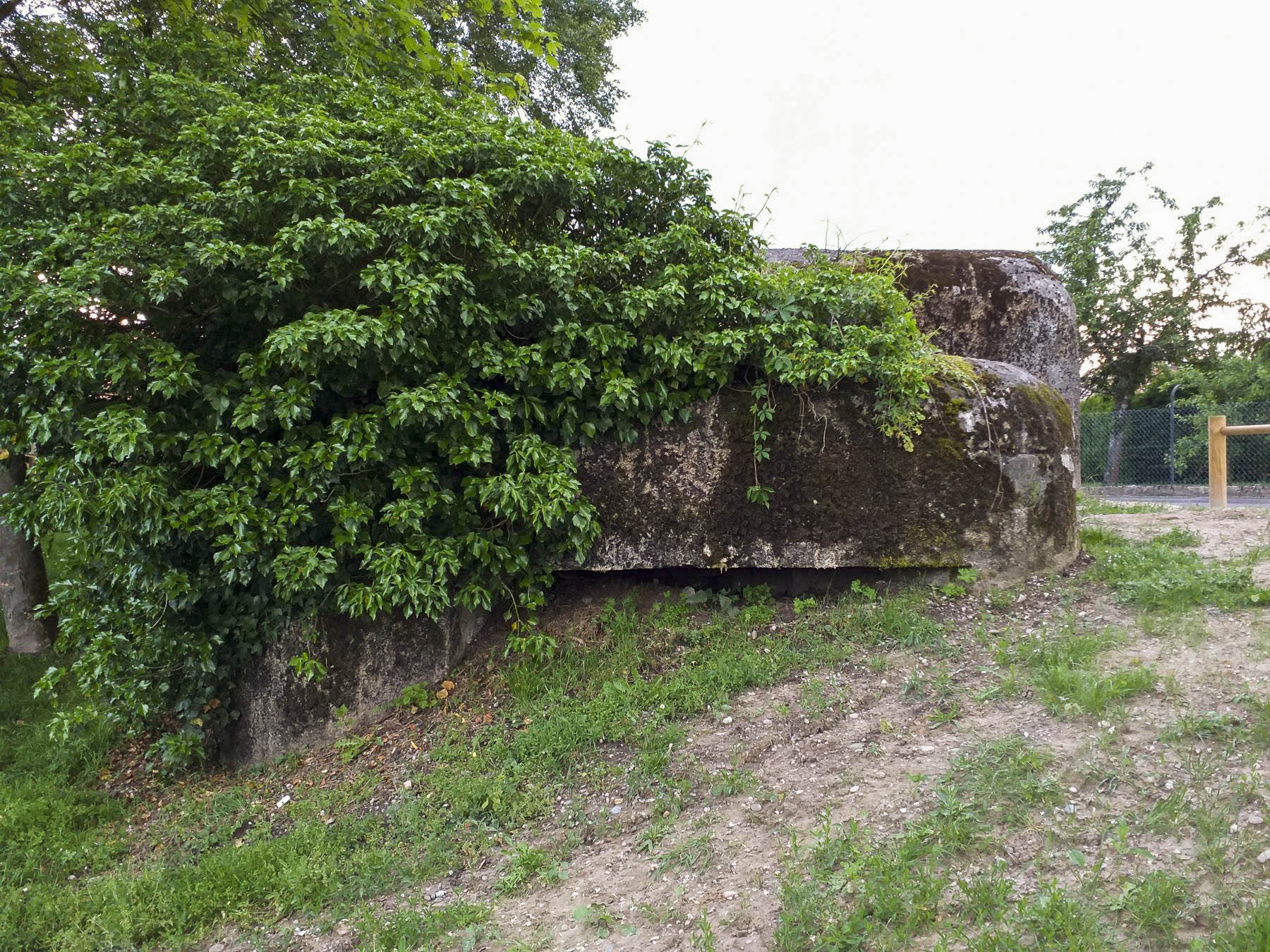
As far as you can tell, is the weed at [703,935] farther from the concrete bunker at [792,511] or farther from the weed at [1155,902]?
the concrete bunker at [792,511]

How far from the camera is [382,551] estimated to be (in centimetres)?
414

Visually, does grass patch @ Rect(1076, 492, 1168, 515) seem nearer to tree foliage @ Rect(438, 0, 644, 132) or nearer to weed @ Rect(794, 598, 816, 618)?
weed @ Rect(794, 598, 816, 618)

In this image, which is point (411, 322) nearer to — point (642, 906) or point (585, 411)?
point (585, 411)

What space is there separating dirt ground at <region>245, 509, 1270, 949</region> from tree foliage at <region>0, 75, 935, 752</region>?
1.37m

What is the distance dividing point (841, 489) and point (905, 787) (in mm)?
2067

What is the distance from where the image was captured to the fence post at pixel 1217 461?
774cm

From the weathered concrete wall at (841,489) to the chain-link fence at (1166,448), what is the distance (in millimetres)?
12179

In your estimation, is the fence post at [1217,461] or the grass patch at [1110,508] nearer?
the grass patch at [1110,508]

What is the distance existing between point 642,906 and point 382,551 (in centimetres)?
225

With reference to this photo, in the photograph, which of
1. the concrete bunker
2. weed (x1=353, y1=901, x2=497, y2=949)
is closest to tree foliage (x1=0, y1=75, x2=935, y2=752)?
the concrete bunker

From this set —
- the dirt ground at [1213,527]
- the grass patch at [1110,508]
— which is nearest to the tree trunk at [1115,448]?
the grass patch at [1110,508]

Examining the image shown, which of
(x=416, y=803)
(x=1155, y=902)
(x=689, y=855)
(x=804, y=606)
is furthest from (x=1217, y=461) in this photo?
(x=416, y=803)

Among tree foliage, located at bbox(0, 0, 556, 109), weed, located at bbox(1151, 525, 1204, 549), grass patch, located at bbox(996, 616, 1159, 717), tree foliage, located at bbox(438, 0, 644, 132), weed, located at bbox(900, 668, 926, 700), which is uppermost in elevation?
tree foliage, located at bbox(438, 0, 644, 132)

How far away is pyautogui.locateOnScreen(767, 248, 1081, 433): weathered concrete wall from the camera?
6430 mm
